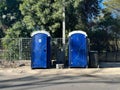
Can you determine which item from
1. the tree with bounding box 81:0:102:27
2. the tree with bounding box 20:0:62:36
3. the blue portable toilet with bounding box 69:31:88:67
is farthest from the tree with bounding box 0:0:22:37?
the blue portable toilet with bounding box 69:31:88:67

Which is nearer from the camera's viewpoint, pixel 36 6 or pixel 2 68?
pixel 2 68

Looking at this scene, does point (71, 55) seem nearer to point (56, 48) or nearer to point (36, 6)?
point (56, 48)

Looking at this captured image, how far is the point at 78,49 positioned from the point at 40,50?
220 centimetres

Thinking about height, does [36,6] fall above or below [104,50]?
above

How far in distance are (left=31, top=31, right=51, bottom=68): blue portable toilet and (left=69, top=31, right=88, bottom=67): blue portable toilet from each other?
4.40 ft

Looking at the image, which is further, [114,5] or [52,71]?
[114,5]

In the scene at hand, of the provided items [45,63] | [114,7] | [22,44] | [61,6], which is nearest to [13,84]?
[45,63]

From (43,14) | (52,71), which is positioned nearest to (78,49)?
(52,71)

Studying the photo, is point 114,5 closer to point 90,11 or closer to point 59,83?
point 90,11

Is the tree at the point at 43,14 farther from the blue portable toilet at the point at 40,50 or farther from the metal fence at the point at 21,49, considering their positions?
the blue portable toilet at the point at 40,50

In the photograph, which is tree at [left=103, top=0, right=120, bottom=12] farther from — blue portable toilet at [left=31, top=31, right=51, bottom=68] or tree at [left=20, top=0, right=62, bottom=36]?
blue portable toilet at [left=31, top=31, right=51, bottom=68]

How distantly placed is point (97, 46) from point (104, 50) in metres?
0.63

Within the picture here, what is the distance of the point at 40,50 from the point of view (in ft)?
73.0

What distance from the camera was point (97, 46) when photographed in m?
29.8
